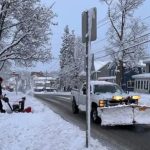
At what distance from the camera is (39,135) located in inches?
502

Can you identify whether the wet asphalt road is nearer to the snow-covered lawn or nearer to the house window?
the snow-covered lawn

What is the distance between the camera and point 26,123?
49.6 ft

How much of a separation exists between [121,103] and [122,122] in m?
1.08

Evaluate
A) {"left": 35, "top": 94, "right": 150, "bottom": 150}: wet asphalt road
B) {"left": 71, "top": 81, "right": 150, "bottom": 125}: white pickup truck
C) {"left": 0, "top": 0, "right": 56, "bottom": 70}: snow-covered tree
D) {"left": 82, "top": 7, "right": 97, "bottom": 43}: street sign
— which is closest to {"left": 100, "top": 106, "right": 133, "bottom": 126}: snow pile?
{"left": 71, "top": 81, "right": 150, "bottom": 125}: white pickup truck

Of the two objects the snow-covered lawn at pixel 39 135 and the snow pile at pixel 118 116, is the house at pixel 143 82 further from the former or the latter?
the snow-covered lawn at pixel 39 135

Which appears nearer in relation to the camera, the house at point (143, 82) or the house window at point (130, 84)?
the house at point (143, 82)

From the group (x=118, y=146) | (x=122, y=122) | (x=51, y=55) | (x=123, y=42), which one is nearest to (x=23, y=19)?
(x=51, y=55)

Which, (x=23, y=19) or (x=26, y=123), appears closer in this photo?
(x=26, y=123)

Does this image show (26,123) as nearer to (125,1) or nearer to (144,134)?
(144,134)

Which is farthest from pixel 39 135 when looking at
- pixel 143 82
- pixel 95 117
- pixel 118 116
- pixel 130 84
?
pixel 130 84

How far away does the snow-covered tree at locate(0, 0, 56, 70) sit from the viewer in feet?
105

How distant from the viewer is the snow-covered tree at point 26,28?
32.0 meters

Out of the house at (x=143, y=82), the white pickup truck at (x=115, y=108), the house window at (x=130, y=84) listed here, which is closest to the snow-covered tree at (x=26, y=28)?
the white pickup truck at (x=115, y=108)

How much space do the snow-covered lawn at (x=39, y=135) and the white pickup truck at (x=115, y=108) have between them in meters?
1.87
